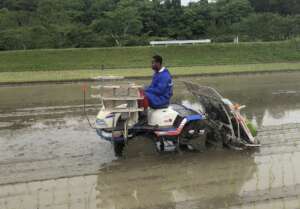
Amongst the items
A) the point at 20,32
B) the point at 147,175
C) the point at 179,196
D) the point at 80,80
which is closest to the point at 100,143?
the point at 147,175

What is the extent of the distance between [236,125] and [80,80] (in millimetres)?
13177

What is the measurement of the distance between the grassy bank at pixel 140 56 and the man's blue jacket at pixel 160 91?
15.4 meters

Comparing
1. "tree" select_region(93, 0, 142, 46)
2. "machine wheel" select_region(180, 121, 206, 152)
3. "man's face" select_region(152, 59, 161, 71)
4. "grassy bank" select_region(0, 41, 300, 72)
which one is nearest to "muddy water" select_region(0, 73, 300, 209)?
"machine wheel" select_region(180, 121, 206, 152)

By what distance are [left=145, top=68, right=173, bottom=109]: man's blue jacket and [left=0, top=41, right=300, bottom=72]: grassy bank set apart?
15370mm

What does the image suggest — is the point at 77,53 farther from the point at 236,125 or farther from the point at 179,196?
the point at 179,196

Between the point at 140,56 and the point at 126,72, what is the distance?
5030 millimetres

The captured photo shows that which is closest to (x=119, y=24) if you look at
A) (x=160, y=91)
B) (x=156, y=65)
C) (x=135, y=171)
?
(x=156, y=65)

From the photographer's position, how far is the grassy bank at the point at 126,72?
21281 millimetres

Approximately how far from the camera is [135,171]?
7398 millimetres

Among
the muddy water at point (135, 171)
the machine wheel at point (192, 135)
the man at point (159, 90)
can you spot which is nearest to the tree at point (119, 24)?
the muddy water at point (135, 171)

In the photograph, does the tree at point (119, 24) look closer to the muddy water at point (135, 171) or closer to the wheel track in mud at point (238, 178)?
the muddy water at point (135, 171)

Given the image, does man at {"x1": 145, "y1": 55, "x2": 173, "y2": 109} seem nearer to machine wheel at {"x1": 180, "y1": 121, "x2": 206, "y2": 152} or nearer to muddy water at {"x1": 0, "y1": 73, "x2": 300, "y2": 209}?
machine wheel at {"x1": 180, "y1": 121, "x2": 206, "y2": 152}

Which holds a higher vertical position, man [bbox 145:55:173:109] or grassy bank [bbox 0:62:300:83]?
man [bbox 145:55:173:109]

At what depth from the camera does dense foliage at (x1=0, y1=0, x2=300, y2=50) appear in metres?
35.9
